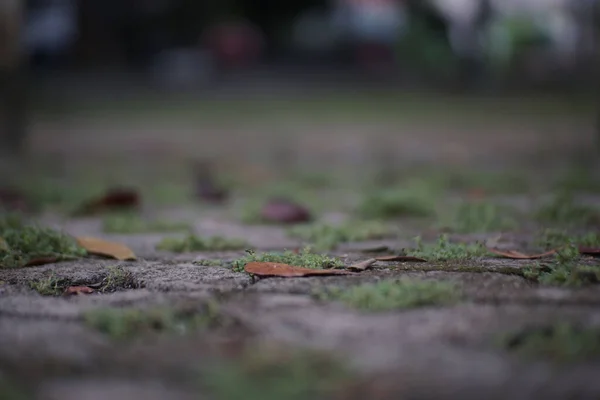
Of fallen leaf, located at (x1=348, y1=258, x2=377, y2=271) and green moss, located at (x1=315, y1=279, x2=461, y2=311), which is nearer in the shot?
green moss, located at (x1=315, y1=279, x2=461, y2=311)

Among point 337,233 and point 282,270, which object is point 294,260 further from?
point 337,233

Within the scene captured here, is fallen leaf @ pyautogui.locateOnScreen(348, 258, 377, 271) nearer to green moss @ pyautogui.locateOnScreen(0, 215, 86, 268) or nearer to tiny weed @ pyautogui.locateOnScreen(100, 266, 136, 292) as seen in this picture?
tiny weed @ pyautogui.locateOnScreen(100, 266, 136, 292)

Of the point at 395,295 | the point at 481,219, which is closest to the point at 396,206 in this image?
the point at 481,219

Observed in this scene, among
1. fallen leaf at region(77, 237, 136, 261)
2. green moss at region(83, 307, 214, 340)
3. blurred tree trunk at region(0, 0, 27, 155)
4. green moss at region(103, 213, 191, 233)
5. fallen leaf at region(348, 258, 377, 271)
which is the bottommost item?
green moss at region(83, 307, 214, 340)

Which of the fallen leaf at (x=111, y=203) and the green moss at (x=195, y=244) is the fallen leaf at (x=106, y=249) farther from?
the fallen leaf at (x=111, y=203)

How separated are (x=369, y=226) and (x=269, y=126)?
5.10m

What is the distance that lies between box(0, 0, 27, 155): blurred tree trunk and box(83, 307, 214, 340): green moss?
4289mm

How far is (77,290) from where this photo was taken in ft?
5.69

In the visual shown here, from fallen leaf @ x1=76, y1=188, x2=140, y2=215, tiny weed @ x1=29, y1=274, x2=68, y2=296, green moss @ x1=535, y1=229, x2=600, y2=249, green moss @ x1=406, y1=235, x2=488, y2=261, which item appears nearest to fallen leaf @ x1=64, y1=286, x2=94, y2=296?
tiny weed @ x1=29, y1=274, x2=68, y2=296

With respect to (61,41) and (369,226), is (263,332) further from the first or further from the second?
(61,41)

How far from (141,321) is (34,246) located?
2.56 feet

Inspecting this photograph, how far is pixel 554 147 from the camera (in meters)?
5.57

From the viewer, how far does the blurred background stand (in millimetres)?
5766

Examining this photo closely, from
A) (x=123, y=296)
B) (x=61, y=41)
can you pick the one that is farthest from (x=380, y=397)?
(x=61, y=41)
